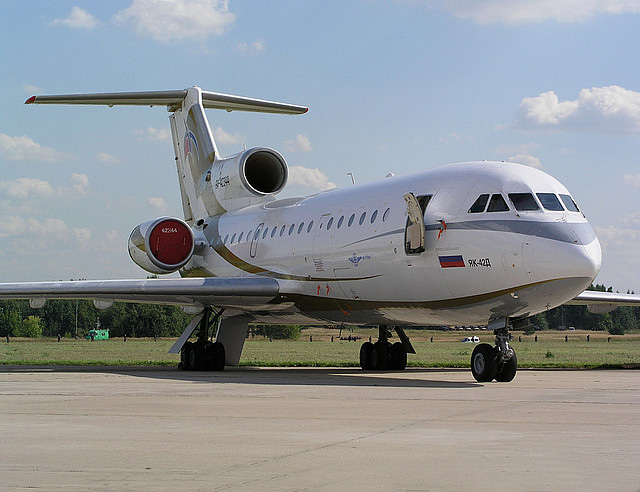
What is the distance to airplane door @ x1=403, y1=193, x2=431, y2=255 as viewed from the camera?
17.1 metres

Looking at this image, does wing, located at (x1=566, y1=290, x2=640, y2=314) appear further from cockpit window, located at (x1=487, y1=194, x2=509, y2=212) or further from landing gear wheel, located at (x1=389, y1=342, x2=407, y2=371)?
cockpit window, located at (x1=487, y1=194, x2=509, y2=212)

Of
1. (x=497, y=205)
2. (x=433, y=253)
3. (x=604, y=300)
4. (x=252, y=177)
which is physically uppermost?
(x=252, y=177)

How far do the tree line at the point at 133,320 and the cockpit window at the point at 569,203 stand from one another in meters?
63.0

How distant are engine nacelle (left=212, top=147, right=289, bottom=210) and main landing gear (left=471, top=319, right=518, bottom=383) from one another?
459 inches

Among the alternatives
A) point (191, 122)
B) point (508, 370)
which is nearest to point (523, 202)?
point (508, 370)

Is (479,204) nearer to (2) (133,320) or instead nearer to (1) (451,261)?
(1) (451,261)

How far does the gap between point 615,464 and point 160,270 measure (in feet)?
66.0

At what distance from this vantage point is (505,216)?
16.1 metres

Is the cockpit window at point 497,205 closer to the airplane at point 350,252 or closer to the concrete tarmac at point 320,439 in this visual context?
the airplane at point 350,252

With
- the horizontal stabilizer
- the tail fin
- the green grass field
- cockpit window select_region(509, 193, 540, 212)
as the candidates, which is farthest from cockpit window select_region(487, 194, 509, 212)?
the horizontal stabilizer

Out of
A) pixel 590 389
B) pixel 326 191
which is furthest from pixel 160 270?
pixel 590 389

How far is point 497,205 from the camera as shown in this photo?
1636 cm

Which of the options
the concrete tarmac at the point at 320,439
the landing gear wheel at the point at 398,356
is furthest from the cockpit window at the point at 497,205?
the landing gear wheel at the point at 398,356

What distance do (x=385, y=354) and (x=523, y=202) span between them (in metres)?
8.96
